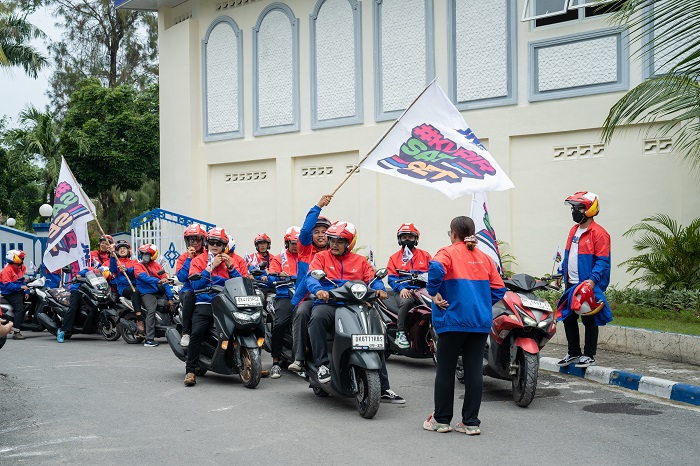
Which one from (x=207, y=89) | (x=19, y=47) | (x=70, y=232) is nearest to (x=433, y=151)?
(x=70, y=232)

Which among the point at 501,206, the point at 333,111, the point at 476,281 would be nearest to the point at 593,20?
the point at 501,206

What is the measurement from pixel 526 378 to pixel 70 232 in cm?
950

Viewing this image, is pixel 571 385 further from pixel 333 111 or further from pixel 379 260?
pixel 333 111

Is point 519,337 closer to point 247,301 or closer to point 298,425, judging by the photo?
point 298,425

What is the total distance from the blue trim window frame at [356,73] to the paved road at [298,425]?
9.71m

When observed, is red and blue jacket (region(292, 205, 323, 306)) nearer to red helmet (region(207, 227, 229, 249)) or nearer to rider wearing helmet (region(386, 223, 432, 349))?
red helmet (region(207, 227, 229, 249))

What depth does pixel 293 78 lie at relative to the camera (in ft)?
68.5

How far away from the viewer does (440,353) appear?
24.7ft

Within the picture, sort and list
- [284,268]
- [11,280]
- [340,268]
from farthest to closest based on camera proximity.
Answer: [11,280] < [284,268] < [340,268]

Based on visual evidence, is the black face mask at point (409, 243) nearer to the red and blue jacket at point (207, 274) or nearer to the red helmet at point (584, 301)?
the red and blue jacket at point (207, 274)

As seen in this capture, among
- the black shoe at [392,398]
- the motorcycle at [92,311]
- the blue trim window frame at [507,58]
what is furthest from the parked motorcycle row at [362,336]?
the blue trim window frame at [507,58]

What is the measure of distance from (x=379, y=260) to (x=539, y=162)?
4.38 metres

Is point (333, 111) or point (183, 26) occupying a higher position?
point (183, 26)

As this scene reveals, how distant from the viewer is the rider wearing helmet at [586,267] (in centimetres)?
975
